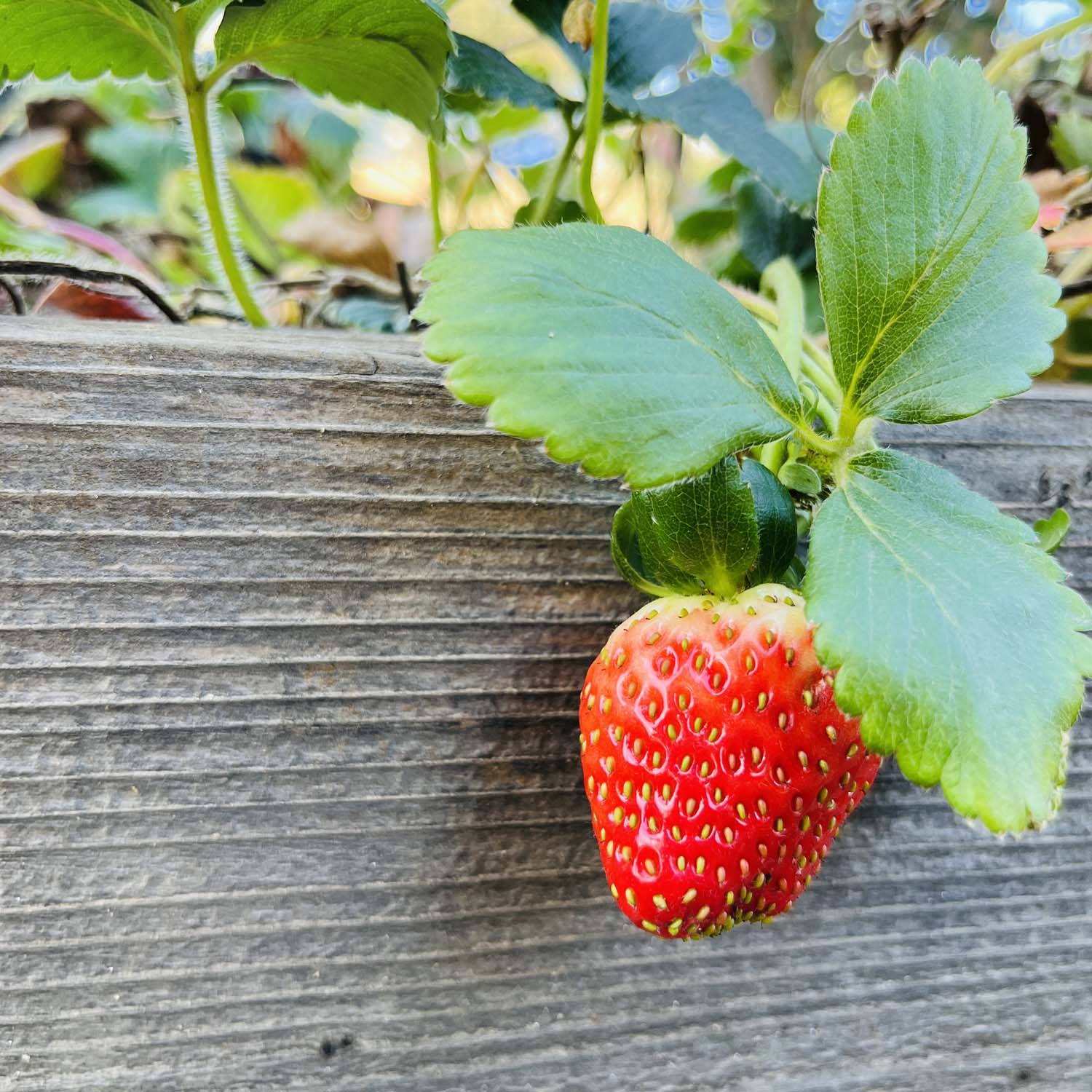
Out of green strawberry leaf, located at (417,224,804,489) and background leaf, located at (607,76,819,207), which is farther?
background leaf, located at (607,76,819,207)

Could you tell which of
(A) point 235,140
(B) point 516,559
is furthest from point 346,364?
(A) point 235,140

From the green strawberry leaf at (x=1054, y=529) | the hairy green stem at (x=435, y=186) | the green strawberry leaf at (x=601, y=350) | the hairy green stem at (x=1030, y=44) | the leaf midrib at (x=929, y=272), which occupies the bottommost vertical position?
the green strawberry leaf at (x=1054, y=529)

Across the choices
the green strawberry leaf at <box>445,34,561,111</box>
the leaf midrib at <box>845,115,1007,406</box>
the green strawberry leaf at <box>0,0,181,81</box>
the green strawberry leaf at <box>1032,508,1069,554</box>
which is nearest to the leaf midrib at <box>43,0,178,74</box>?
the green strawberry leaf at <box>0,0,181,81</box>

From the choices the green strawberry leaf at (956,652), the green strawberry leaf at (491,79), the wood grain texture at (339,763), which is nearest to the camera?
the green strawberry leaf at (956,652)

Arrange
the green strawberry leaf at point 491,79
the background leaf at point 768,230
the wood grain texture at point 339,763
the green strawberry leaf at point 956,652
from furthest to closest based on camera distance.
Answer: the background leaf at point 768,230
the green strawberry leaf at point 491,79
the wood grain texture at point 339,763
the green strawberry leaf at point 956,652

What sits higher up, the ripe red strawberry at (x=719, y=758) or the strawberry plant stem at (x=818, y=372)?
the strawberry plant stem at (x=818, y=372)

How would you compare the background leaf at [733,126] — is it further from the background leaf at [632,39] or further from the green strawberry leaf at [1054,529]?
the green strawberry leaf at [1054,529]

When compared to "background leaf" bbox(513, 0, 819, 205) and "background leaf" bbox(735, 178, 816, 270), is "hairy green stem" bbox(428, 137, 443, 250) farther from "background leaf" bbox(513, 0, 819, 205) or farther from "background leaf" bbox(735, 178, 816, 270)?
"background leaf" bbox(735, 178, 816, 270)


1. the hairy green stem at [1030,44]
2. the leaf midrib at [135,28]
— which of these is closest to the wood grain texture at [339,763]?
the leaf midrib at [135,28]
